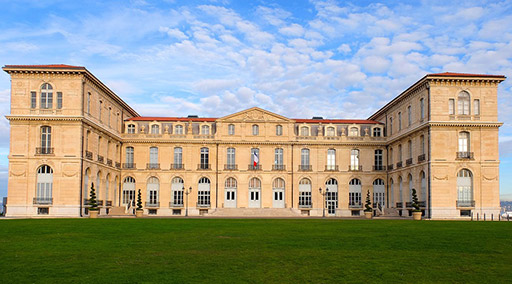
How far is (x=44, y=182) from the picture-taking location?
46.1 m

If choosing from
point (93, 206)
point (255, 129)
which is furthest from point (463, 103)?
point (93, 206)

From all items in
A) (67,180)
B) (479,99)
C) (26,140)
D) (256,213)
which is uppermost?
(479,99)

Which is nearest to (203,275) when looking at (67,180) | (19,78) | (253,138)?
(67,180)

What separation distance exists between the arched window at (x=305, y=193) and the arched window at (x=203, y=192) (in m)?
11.0

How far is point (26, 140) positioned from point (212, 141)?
21.7 metres

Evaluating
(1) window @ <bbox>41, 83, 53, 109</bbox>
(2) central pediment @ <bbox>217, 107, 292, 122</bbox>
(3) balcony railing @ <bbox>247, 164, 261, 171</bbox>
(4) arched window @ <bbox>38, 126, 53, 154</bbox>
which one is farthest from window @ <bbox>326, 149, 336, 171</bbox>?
(1) window @ <bbox>41, 83, 53, 109</bbox>

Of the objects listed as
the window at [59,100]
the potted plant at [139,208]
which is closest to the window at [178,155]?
the potted plant at [139,208]

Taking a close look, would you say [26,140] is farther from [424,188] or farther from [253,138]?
[424,188]

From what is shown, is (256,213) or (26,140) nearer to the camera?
(26,140)

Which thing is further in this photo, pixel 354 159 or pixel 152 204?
pixel 354 159

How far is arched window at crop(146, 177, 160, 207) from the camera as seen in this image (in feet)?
198

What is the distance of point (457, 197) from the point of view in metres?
46.6

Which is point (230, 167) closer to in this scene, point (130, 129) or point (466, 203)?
point (130, 129)

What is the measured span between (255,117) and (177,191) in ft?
42.0
